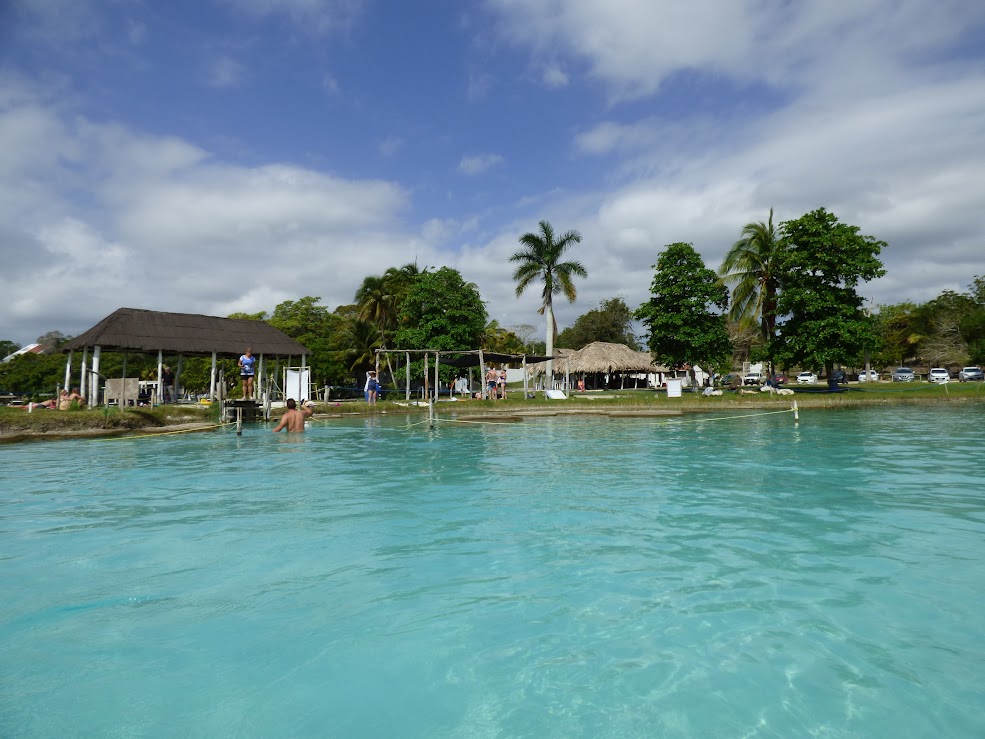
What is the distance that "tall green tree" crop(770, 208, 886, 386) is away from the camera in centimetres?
2741

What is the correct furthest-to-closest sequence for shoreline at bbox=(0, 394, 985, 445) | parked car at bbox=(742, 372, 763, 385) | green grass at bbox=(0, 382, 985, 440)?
parked car at bbox=(742, 372, 763, 385)
green grass at bbox=(0, 382, 985, 440)
shoreline at bbox=(0, 394, 985, 445)

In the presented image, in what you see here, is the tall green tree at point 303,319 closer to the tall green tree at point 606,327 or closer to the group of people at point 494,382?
the group of people at point 494,382

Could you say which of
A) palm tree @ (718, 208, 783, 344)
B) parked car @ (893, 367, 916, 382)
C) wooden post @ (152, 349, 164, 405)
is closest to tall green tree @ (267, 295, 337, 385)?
wooden post @ (152, 349, 164, 405)

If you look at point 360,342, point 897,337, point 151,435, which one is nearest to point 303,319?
point 360,342

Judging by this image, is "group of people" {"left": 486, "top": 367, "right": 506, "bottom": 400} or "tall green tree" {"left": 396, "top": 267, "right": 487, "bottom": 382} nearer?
"group of people" {"left": 486, "top": 367, "right": 506, "bottom": 400}

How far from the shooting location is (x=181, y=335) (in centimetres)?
2447

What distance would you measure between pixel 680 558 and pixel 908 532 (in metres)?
2.84

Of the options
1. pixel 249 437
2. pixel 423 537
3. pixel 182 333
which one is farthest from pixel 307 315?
pixel 423 537

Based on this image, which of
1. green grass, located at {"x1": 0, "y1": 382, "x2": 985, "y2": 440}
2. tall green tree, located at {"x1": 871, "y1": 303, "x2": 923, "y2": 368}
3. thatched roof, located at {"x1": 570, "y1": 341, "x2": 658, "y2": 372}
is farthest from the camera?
tall green tree, located at {"x1": 871, "y1": 303, "x2": 923, "y2": 368}

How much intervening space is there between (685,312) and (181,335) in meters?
24.4

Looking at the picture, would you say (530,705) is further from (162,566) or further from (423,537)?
(162,566)

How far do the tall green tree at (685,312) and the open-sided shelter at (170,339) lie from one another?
18665 mm

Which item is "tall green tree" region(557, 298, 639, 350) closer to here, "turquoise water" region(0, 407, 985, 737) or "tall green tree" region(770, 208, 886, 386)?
"tall green tree" region(770, 208, 886, 386)

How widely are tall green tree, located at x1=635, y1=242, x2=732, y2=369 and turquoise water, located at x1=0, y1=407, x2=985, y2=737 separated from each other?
2079cm
